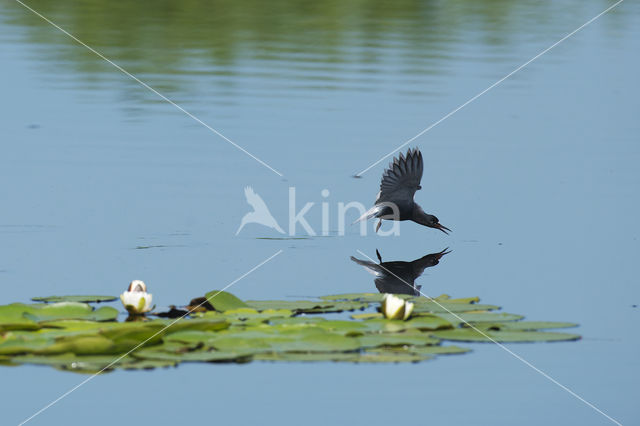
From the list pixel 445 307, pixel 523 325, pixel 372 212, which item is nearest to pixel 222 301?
pixel 445 307

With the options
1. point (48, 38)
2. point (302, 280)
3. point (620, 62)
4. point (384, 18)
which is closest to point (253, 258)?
point (302, 280)

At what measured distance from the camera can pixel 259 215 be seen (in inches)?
359

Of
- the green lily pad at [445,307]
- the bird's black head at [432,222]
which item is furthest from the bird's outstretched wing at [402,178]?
the green lily pad at [445,307]

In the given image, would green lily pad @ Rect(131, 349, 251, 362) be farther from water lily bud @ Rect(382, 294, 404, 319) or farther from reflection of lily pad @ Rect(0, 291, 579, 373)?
water lily bud @ Rect(382, 294, 404, 319)

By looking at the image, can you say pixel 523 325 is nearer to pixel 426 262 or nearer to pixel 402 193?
pixel 426 262

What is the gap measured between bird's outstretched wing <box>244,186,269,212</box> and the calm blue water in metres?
0.07

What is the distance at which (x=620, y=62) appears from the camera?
17.6m

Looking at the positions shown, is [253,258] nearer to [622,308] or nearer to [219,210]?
[219,210]

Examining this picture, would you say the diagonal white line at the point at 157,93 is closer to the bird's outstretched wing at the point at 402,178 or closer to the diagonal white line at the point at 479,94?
the diagonal white line at the point at 479,94

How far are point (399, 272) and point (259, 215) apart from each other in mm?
1838

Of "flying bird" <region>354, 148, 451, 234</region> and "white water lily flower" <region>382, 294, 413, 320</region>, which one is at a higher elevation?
"flying bird" <region>354, 148, 451, 234</region>

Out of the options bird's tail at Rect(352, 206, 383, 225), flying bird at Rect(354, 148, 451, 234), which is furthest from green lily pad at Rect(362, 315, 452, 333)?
bird's tail at Rect(352, 206, 383, 225)

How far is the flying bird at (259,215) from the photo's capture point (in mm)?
8906

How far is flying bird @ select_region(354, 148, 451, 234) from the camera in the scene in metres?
8.36
